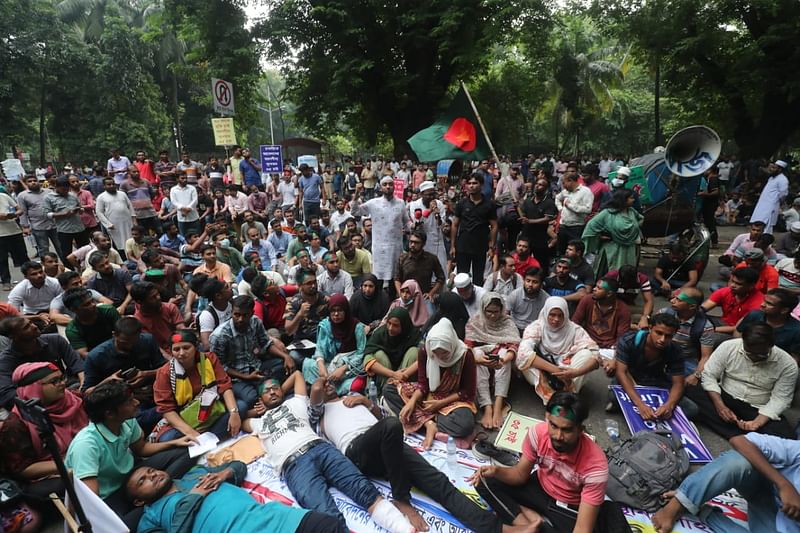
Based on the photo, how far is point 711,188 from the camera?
9.36 m

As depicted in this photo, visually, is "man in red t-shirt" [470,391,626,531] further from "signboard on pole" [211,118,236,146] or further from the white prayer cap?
"signboard on pole" [211,118,236,146]

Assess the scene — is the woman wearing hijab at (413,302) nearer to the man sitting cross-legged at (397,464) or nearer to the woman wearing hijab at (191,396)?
the man sitting cross-legged at (397,464)

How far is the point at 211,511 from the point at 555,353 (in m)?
3.19

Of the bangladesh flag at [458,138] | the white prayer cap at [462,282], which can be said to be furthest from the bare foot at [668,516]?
the bangladesh flag at [458,138]

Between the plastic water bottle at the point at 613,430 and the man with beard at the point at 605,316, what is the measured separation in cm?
94

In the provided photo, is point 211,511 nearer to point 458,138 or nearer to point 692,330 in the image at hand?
point 692,330

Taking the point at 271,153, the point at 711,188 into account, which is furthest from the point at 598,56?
the point at 271,153

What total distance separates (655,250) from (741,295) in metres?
5.22

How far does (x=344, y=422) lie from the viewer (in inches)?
143

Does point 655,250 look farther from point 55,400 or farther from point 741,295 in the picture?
point 55,400

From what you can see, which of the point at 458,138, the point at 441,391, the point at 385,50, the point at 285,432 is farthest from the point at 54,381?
the point at 385,50

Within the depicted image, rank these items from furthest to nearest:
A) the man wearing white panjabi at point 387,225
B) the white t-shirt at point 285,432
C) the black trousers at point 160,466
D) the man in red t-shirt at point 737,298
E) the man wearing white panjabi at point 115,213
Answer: the man wearing white panjabi at point 115,213 → the man wearing white panjabi at point 387,225 → the man in red t-shirt at point 737,298 → the white t-shirt at point 285,432 → the black trousers at point 160,466

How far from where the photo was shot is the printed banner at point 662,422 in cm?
341

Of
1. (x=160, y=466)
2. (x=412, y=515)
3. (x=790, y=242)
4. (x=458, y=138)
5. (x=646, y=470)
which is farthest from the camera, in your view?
(x=458, y=138)
